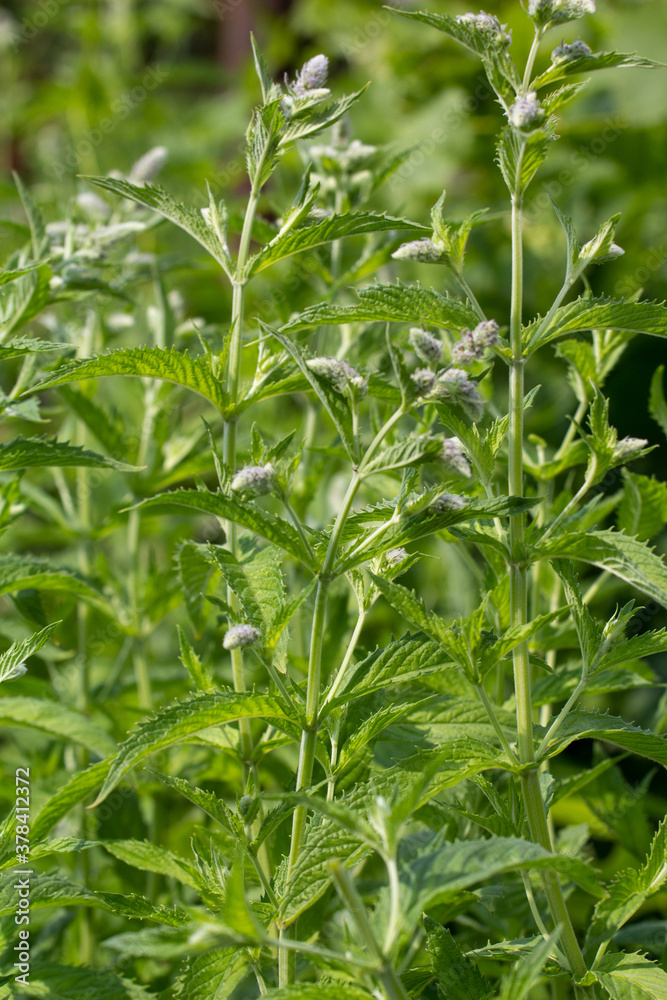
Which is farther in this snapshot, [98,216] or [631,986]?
[98,216]

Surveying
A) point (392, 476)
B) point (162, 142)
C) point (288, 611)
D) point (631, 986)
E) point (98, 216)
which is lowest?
point (631, 986)

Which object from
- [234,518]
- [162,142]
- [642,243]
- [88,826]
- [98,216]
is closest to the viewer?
[234,518]

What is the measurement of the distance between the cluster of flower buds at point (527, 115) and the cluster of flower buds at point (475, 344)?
203 millimetres

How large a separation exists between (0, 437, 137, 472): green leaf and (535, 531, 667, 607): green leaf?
0.51 m

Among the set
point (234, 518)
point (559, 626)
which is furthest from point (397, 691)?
point (234, 518)

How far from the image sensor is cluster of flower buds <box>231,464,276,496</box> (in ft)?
2.79

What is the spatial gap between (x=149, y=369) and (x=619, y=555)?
0.54 m

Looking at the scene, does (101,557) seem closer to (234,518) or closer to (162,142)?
(234,518)

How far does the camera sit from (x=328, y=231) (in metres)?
1.00

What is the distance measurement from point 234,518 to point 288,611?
108mm

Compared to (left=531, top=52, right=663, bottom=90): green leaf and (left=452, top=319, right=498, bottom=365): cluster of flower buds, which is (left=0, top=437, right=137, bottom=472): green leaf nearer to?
(left=452, top=319, right=498, bottom=365): cluster of flower buds

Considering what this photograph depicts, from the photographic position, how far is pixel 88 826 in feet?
4.66

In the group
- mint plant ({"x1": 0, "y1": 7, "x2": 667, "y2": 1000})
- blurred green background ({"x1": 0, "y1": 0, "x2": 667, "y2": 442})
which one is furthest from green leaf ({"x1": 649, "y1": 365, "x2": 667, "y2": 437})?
blurred green background ({"x1": 0, "y1": 0, "x2": 667, "y2": 442})

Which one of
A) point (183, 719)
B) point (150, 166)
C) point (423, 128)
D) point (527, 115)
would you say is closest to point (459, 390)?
point (527, 115)
